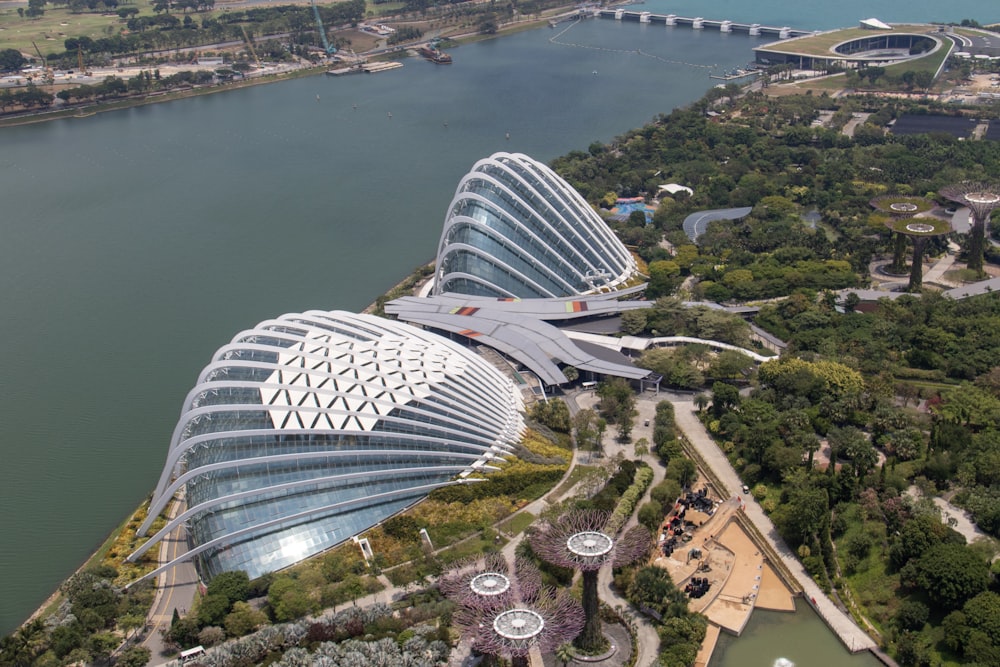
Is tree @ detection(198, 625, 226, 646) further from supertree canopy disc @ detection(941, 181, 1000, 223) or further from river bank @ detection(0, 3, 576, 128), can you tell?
river bank @ detection(0, 3, 576, 128)

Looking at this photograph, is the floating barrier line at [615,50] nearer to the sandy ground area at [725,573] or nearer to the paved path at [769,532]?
the paved path at [769,532]

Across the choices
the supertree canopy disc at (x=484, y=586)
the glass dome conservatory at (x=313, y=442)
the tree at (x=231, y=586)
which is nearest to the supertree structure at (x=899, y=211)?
the glass dome conservatory at (x=313, y=442)

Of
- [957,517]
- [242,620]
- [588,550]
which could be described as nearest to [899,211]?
[957,517]

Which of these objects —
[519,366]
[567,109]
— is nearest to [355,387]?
[519,366]

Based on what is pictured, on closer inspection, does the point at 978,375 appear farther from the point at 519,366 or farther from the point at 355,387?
the point at 355,387

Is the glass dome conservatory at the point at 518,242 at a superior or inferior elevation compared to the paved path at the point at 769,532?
superior

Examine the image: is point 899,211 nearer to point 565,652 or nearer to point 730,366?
point 730,366
